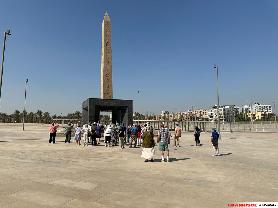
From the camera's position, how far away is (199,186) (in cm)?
875

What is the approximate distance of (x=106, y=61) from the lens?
3512 centimetres

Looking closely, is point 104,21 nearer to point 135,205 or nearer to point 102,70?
point 102,70

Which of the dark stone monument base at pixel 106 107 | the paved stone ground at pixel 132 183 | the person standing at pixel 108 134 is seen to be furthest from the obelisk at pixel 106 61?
the paved stone ground at pixel 132 183

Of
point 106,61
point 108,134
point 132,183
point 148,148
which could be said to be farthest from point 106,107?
point 132,183

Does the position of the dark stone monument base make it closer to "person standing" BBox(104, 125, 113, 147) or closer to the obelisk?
the obelisk

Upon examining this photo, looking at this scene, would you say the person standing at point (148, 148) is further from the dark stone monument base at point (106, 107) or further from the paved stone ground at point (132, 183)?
the dark stone monument base at point (106, 107)

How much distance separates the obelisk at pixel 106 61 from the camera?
115ft

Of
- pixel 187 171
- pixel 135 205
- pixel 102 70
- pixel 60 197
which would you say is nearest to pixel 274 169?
pixel 187 171

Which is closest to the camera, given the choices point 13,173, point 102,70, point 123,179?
point 123,179

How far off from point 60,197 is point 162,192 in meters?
2.62

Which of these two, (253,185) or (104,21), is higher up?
(104,21)

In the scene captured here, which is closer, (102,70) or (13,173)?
(13,173)

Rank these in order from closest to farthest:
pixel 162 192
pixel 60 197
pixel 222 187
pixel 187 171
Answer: pixel 60 197 → pixel 162 192 → pixel 222 187 → pixel 187 171

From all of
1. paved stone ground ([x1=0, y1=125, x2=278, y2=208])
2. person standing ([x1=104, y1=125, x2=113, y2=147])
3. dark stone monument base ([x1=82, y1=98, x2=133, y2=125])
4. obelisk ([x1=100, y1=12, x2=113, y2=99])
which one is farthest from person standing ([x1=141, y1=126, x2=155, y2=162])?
obelisk ([x1=100, y1=12, x2=113, y2=99])
